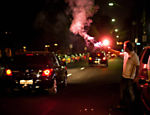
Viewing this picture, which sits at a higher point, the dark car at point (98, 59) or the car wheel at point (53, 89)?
the dark car at point (98, 59)

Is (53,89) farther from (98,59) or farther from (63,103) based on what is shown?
(98,59)

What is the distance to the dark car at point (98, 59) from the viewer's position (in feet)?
88.4

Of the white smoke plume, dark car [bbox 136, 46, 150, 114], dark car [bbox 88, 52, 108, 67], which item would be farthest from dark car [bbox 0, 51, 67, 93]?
dark car [bbox 88, 52, 108, 67]

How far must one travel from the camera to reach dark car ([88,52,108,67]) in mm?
26934

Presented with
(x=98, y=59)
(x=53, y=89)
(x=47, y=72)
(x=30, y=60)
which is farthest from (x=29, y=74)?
(x=98, y=59)

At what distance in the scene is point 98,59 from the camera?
89.2 ft

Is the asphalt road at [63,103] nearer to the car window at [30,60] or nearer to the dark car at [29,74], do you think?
the dark car at [29,74]

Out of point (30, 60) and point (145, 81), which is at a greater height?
point (30, 60)

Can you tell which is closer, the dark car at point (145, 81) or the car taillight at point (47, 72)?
the dark car at point (145, 81)

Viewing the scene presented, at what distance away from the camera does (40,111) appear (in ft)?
24.0

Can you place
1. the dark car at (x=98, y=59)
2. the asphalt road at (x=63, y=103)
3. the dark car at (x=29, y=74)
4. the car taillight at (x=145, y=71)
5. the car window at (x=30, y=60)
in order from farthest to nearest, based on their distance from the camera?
the dark car at (x=98, y=59), the car window at (x=30, y=60), the dark car at (x=29, y=74), the asphalt road at (x=63, y=103), the car taillight at (x=145, y=71)

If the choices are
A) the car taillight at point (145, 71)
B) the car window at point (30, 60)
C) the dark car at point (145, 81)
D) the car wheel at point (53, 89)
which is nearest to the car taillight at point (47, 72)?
the car window at point (30, 60)

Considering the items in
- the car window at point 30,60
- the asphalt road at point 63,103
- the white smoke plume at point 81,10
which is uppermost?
the white smoke plume at point 81,10

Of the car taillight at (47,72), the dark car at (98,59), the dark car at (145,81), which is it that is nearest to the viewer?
the dark car at (145,81)
